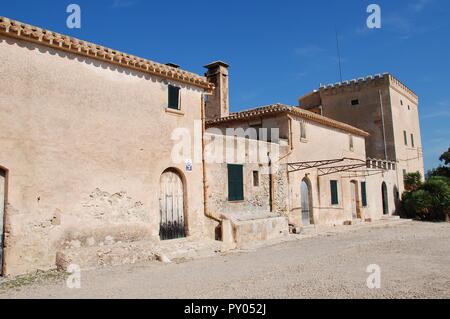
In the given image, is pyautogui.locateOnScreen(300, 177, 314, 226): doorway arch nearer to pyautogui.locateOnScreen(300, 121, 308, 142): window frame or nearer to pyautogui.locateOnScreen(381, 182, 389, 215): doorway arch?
pyautogui.locateOnScreen(300, 121, 308, 142): window frame

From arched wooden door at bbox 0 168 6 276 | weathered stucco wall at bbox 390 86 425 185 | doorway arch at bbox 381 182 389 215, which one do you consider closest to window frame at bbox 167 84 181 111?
arched wooden door at bbox 0 168 6 276

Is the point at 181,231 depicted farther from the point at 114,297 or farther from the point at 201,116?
the point at 114,297

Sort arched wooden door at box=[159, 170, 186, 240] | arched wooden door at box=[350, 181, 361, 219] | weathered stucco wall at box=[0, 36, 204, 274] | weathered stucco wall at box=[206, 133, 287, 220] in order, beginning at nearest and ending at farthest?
1. weathered stucco wall at box=[0, 36, 204, 274]
2. arched wooden door at box=[159, 170, 186, 240]
3. weathered stucco wall at box=[206, 133, 287, 220]
4. arched wooden door at box=[350, 181, 361, 219]

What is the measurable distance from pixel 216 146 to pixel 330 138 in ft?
30.8

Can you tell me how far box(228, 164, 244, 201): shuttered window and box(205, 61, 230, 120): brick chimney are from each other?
595 cm

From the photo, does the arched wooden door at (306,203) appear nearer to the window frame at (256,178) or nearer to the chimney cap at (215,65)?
the window frame at (256,178)

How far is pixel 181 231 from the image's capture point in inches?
463

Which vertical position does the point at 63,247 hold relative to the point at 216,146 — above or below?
below

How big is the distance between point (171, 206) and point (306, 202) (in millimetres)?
8560

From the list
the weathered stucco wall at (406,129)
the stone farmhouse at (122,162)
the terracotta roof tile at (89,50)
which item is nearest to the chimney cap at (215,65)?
the stone farmhouse at (122,162)

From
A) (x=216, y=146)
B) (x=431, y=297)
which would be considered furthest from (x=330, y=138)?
(x=431, y=297)

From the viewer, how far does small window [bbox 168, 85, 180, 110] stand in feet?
38.8

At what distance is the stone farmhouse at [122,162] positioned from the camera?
27.4ft

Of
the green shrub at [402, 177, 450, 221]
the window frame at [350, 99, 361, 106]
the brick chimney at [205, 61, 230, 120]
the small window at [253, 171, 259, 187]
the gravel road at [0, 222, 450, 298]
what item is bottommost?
the gravel road at [0, 222, 450, 298]
